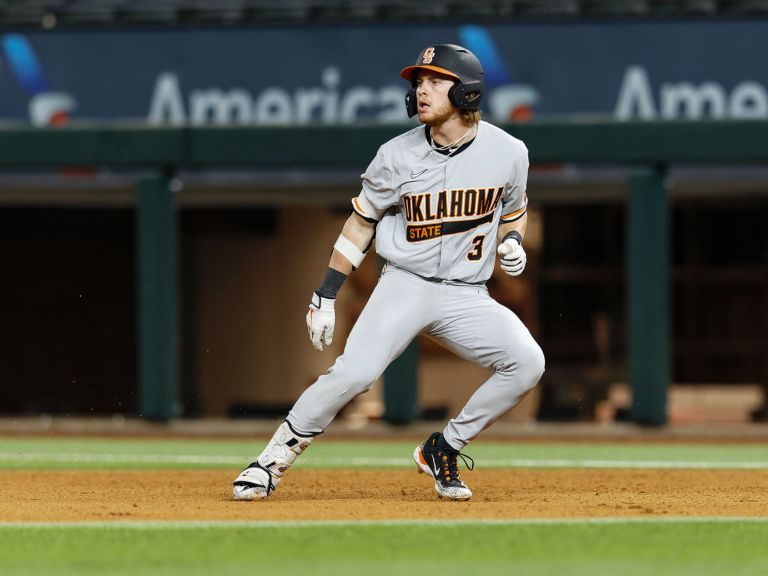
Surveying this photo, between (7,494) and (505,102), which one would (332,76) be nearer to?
(505,102)

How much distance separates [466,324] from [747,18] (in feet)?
28.4

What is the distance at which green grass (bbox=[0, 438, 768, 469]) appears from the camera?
1070 cm

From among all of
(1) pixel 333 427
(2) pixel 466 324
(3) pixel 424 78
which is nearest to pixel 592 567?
(2) pixel 466 324

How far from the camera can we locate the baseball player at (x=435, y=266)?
286 inches

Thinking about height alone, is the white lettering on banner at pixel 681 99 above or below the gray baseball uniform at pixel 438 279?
above

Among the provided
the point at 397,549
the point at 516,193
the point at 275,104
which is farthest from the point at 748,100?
the point at 397,549

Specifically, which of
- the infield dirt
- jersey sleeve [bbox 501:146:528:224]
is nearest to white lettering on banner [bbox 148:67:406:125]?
the infield dirt

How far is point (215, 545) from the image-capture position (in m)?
5.83

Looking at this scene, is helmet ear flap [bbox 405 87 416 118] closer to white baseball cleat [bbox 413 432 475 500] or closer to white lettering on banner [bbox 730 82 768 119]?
white baseball cleat [bbox 413 432 475 500]

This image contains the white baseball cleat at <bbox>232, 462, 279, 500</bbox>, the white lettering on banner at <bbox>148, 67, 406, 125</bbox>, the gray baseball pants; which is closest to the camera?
the gray baseball pants

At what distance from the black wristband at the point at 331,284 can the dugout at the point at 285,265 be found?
7314 mm

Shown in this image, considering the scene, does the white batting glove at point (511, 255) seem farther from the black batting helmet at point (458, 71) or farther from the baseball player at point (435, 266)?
the black batting helmet at point (458, 71)

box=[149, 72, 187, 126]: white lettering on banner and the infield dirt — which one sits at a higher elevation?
box=[149, 72, 187, 126]: white lettering on banner

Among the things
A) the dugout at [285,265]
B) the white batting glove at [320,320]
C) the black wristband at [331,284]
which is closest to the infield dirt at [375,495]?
the white batting glove at [320,320]
